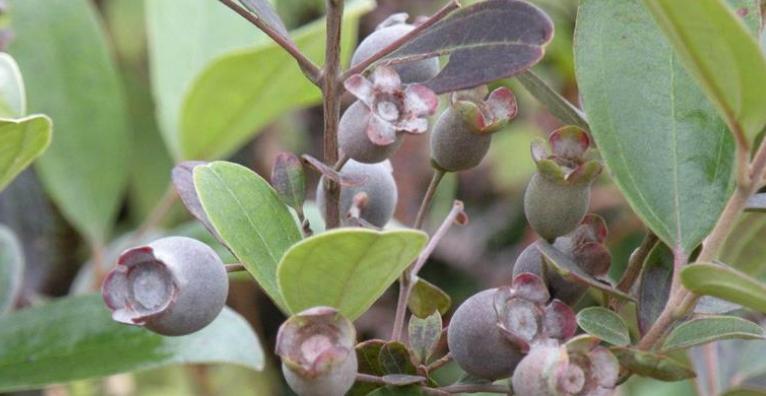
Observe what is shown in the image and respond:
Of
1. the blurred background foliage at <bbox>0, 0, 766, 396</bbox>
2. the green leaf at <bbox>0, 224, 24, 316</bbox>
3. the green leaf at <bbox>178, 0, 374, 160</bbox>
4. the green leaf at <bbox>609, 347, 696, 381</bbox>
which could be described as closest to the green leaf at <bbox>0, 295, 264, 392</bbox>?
the green leaf at <bbox>0, 224, 24, 316</bbox>

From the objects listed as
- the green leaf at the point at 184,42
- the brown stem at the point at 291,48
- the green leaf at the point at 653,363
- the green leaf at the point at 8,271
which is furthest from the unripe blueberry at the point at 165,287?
the green leaf at the point at 184,42

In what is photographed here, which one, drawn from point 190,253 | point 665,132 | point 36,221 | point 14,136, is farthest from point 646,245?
point 36,221

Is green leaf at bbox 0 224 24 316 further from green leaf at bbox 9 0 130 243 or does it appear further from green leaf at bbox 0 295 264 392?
green leaf at bbox 9 0 130 243

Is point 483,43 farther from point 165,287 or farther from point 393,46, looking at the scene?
point 165,287

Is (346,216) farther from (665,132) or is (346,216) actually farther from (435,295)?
(665,132)

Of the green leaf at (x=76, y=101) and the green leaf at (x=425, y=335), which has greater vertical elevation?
the green leaf at (x=425, y=335)

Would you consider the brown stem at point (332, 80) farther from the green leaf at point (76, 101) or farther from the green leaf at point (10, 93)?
the green leaf at point (76, 101)

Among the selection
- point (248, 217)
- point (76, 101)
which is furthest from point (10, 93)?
point (76, 101)
